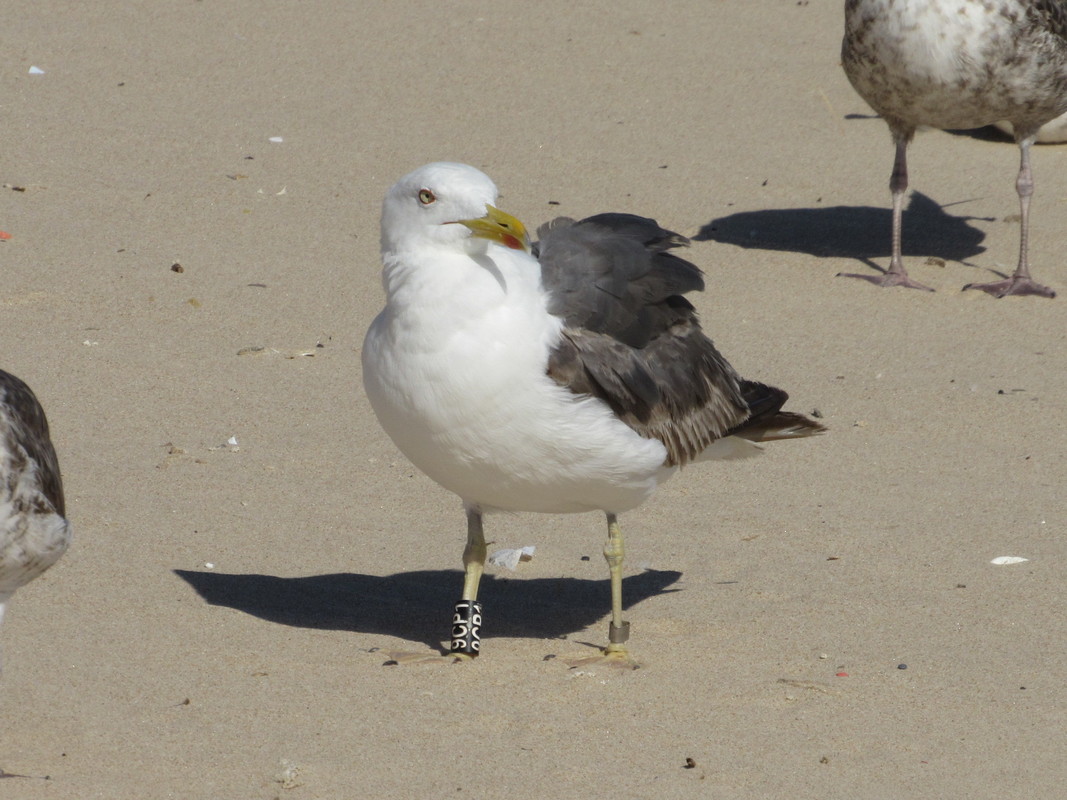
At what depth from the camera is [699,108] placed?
14.5 metres

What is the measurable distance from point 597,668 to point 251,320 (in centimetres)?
456

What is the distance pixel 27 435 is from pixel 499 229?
176 centimetres

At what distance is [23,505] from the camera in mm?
4930

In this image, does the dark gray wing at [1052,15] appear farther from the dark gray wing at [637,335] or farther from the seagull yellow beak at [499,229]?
the seagull yellow beak at [499,229]

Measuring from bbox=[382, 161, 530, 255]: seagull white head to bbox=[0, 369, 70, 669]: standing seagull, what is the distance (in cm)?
145

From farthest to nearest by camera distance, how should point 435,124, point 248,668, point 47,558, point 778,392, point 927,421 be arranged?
point 435,124
point 927,421
point 778,392
point 248,668
point 47,558

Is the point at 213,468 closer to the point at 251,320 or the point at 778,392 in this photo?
the point at 251,320

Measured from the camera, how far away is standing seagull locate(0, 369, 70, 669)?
486cm

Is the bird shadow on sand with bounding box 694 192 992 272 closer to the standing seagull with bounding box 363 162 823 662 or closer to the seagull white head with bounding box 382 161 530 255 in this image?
the standing seagull with bounding box 363 162 823 662

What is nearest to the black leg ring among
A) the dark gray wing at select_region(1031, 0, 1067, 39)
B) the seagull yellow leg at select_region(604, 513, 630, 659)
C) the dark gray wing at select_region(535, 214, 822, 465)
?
the seagull yellow leg at select_region(604, 513, 630, 659)

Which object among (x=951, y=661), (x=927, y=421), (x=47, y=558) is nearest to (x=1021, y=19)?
(x=927, y=421)

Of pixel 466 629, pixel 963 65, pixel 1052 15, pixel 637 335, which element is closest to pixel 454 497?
pixel 466 629

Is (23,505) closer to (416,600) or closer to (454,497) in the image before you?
(416,600)

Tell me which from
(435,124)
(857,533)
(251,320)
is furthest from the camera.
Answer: (435,124)
